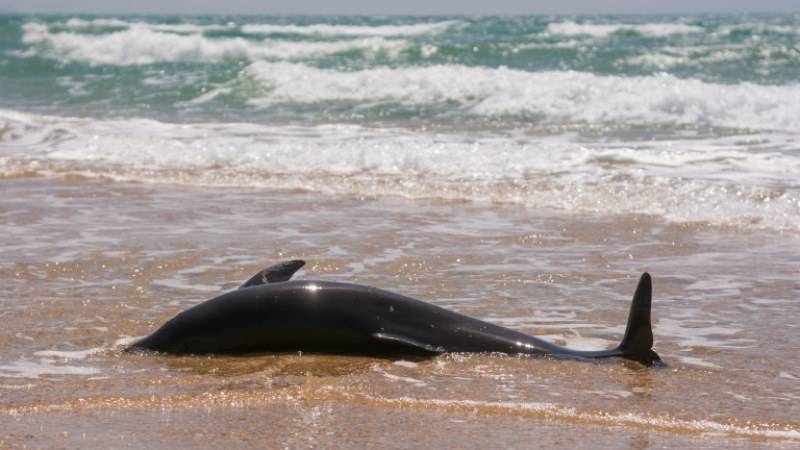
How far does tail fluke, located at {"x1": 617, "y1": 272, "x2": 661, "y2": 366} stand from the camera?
4887 millimetres

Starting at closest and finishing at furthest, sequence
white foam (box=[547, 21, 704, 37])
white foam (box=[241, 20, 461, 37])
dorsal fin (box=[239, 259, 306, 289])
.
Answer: dorsal fin (box=[239, 259, 306, 289]), white foam (box=[547, 21, 704, 37]), white foam (box=[241, 20, 461, 37])

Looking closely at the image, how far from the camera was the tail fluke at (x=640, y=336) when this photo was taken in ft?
16.0

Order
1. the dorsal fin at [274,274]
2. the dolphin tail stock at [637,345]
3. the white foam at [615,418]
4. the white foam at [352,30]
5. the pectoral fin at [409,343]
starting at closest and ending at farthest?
the white foam at [615,418] < the dolphin tail stock at [637,345] < the pectoral fin at [409,343] < the dorsal fin at [274,274] < the white foam at [352,30]

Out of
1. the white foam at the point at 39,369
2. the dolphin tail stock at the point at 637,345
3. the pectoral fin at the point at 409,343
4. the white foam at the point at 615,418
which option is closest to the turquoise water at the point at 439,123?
the dolphin tail stock at the point at 637,345

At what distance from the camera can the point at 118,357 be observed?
17.3 feet

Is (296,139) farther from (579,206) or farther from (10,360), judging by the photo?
(10,360)

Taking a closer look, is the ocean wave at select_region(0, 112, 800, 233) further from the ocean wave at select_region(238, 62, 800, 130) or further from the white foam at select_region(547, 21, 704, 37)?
the white foam at select_region(547, 21, 704, 37)

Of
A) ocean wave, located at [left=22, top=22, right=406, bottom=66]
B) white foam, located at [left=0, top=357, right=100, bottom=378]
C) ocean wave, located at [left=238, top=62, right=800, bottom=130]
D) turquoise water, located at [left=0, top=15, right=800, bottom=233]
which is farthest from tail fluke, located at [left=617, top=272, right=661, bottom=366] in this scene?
ocean wave, located at [left=22, top=22, right=406, bottom=66]

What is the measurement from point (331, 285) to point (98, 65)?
26.2 m

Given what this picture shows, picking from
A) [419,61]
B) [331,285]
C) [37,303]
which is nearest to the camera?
[331,285]

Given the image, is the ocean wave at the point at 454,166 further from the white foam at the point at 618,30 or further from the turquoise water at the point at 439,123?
the white foam at the point at 618,30

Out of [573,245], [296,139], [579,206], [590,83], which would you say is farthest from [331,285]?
[590,83]

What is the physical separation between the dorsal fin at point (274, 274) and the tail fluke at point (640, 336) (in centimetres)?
162

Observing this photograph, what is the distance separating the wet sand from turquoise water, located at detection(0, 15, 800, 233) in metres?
1.13
